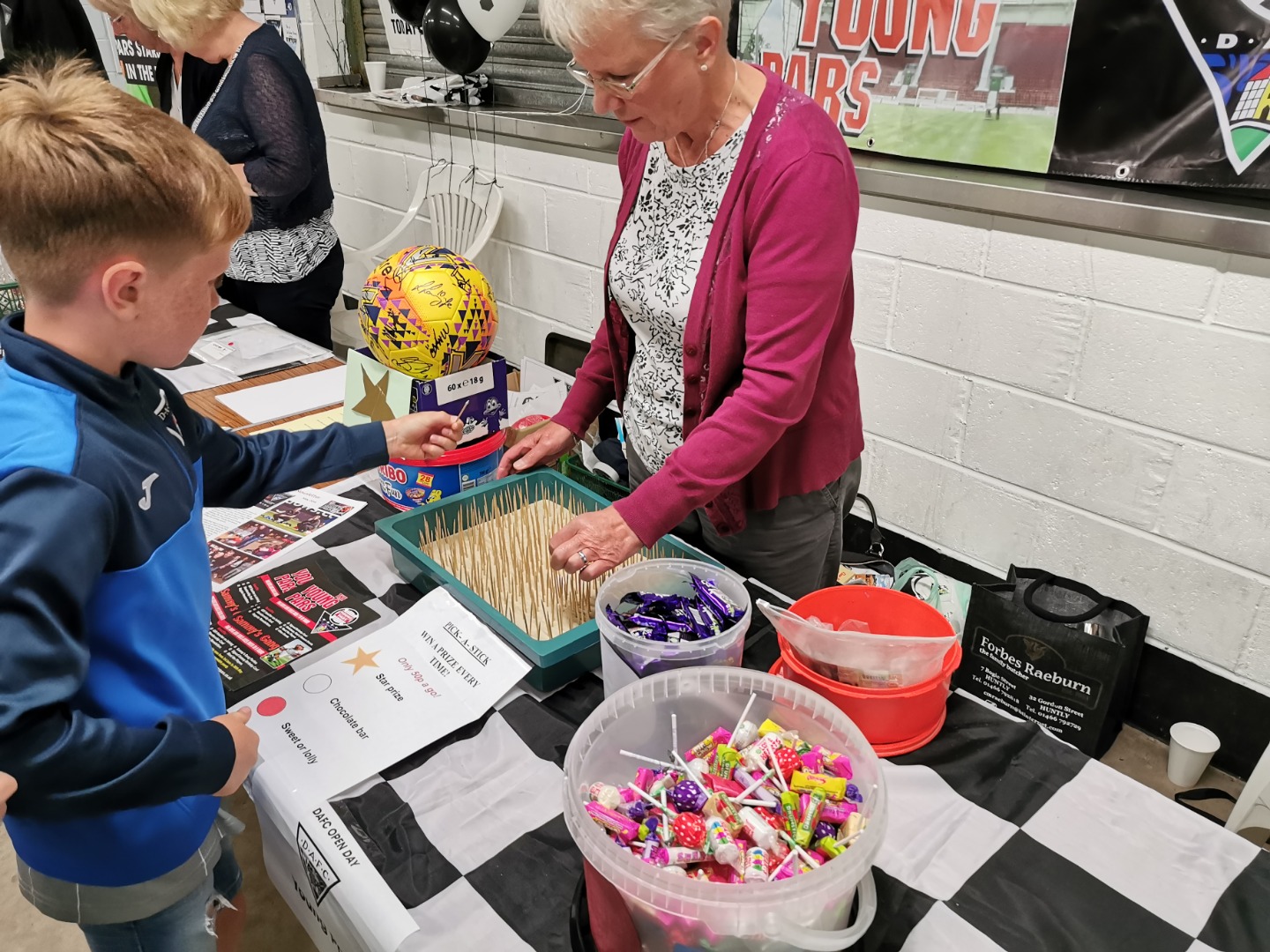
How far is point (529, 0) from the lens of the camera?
261 cm

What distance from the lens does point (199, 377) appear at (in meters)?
1.84

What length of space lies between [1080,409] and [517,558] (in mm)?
1234

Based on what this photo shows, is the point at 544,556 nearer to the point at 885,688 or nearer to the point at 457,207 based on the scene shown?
the point at 885,688

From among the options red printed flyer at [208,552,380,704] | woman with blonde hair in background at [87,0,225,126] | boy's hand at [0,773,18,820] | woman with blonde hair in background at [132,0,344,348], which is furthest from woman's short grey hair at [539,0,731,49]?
woman with blonde hair in background at [87,0,225,126]

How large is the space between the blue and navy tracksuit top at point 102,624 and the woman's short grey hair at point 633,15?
0.60 m

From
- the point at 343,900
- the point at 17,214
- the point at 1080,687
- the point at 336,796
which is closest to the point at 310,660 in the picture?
the point at 336,796

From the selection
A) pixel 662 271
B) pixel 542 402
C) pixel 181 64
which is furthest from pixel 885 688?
pixel 181 64

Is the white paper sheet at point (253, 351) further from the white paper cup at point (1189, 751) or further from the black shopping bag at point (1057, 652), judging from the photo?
the white paper cup at point (1189, 751)

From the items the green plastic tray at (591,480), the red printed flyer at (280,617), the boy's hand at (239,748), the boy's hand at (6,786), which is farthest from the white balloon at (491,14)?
the boy's hand at (6,786)

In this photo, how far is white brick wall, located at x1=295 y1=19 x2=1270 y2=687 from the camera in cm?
158

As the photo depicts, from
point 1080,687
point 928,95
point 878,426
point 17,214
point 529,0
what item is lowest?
point 1080,687

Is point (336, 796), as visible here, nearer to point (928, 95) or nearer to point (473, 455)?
point (473, 455)

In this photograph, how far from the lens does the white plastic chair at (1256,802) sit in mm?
→ 1527

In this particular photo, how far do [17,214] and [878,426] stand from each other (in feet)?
5.96
